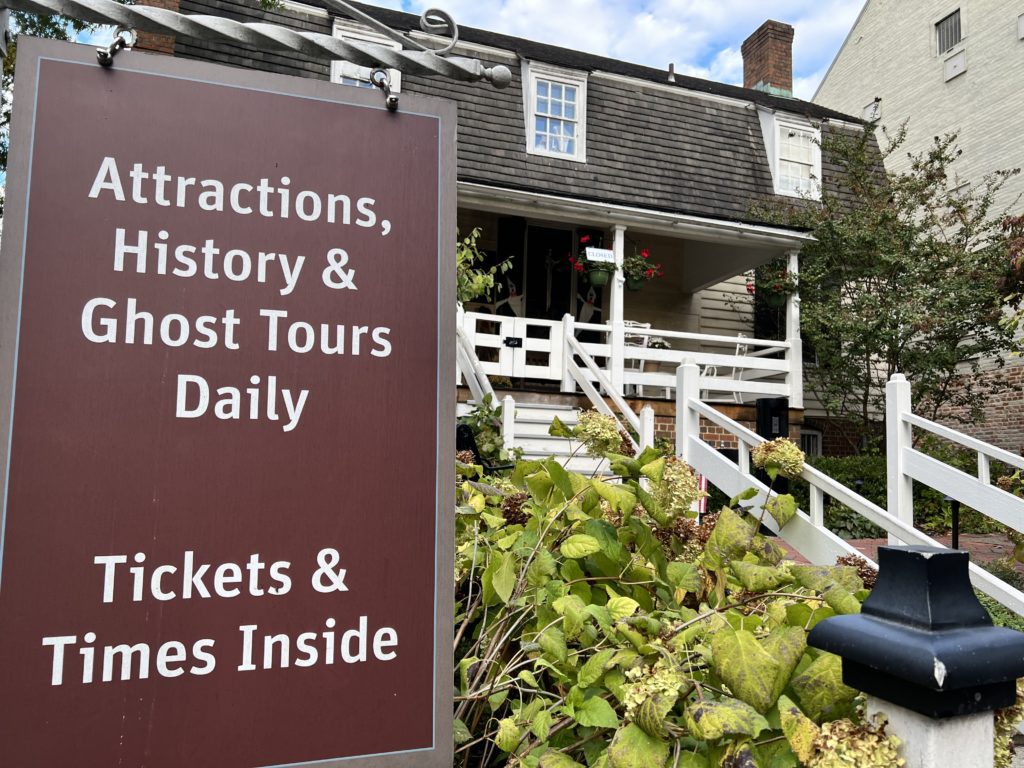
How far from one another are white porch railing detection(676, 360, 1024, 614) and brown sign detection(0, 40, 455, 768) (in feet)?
6.91

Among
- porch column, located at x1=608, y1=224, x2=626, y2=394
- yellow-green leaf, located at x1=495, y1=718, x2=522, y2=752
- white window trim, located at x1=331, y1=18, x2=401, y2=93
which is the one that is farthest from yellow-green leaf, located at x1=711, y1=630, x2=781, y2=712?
white window trim, located at x1=331, y1=18, x2=401, y2=93

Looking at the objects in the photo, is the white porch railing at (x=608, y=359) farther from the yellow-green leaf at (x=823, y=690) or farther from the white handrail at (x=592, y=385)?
the yellow-green leaf at (x=823, y=690)

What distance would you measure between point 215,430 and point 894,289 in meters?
11.3

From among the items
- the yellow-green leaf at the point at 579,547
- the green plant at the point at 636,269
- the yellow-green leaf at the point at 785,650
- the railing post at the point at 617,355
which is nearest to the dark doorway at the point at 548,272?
the green plant at the point at 636,269

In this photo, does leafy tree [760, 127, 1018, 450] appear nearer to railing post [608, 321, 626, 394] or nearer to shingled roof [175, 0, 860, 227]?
shingled roof [175, 0, 860, 227]

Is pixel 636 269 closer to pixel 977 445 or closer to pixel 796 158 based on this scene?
pixel 796 158

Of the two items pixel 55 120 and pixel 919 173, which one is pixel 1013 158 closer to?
pixel 919 173

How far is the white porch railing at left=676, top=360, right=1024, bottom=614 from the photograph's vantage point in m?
3.12

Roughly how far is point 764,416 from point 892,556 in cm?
727

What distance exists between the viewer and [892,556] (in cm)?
119

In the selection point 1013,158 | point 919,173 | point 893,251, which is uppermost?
point 1013,158

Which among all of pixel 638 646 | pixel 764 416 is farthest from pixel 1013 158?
pixel 638 646

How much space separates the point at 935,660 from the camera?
1066 mm

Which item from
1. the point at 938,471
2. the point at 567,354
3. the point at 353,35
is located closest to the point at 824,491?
the point at 938,471
